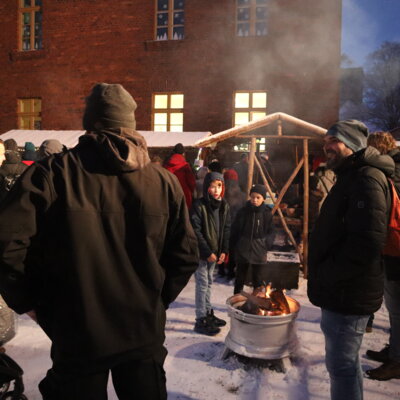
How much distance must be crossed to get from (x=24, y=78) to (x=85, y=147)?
14887 millimetres

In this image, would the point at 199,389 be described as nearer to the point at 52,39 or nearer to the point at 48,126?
the point at 48,126

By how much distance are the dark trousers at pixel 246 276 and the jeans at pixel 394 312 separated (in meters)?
1.88

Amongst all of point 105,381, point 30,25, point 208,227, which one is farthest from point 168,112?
point 105,381

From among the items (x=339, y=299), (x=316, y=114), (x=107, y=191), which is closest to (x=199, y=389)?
(x=339, y=299)

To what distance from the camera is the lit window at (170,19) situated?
13047 millimetres

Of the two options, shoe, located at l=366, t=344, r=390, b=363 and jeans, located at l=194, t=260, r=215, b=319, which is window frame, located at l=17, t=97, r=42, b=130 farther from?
shoe, located at l=366, t=344, r=390, b=363

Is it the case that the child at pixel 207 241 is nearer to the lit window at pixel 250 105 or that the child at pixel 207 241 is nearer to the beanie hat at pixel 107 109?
the beanie hat at pixel 107 109

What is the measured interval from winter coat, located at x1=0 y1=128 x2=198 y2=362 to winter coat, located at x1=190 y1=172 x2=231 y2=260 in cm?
277

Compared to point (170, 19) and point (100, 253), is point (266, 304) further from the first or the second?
point (170, 19)

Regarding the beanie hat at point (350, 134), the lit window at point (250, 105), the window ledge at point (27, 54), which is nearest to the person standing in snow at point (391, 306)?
the beanie hat at point (350, 134)

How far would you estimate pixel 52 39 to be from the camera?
14.1 meters

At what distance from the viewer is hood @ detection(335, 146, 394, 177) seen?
8.06 feet

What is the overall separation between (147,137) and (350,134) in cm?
906

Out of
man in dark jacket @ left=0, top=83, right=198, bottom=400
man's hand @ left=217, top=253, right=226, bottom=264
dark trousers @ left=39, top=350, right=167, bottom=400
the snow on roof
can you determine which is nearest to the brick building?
the snow on roof
